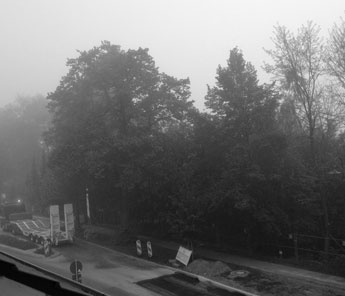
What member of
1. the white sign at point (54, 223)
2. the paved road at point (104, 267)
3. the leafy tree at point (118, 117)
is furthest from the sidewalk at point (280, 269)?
the white sign at point (54, 223)

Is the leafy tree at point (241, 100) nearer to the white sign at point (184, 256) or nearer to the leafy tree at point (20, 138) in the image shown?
the white sign at point (184, 256)

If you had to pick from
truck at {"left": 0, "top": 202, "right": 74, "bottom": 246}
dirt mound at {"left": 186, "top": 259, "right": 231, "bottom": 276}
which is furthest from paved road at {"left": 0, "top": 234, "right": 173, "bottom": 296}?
dirt mound at {"left": 186, "top": 259, "right": 231, "bottom": 276}

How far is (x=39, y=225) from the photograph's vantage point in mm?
36375

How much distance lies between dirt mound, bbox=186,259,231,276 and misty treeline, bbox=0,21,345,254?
3079 millimetres

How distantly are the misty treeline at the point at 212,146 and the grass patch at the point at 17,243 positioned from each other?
5500 millimetres

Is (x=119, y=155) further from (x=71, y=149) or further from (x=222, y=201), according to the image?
(x=222, y=201)

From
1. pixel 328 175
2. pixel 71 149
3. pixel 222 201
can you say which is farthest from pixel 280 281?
pixel 71 149

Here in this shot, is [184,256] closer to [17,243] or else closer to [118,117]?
[118,117]

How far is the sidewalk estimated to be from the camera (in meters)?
16.9

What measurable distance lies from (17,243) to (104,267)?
11533 millimetres

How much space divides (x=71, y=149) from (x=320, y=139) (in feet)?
55.7

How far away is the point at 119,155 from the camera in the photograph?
2827 cm

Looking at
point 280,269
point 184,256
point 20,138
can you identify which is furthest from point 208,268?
point 20,138

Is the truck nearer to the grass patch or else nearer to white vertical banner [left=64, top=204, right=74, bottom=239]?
white vertical banner [left=64, top=204, right=74, bottom=239]
